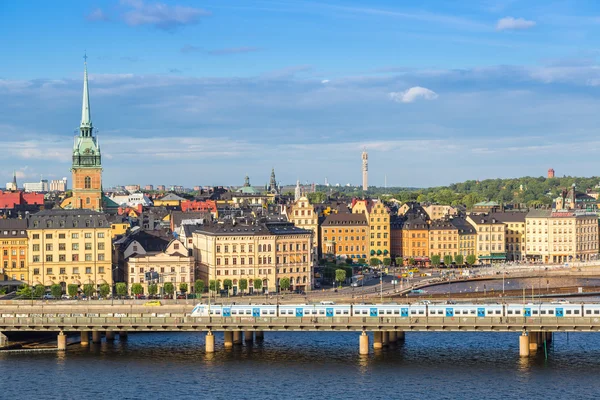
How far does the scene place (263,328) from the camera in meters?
85.9

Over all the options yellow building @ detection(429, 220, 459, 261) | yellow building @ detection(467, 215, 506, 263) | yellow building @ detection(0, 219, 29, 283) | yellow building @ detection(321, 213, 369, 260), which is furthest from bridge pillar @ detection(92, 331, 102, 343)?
yellow building @ detection(467, 215, 506, 263)

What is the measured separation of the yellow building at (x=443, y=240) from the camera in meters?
171

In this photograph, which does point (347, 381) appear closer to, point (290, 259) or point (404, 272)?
point (290, 259)

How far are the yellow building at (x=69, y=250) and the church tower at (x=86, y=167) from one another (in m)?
52.8

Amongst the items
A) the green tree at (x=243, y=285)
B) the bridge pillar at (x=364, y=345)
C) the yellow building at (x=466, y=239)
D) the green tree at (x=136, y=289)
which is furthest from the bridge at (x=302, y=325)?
the yellow building at (x=466, y=239)

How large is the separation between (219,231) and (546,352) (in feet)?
162

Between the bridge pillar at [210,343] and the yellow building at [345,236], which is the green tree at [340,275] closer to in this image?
the yellow building at [345,236]

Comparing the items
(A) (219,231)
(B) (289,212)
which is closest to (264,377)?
(A) (219,231)

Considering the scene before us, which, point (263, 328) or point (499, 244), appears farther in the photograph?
point (499, 244)

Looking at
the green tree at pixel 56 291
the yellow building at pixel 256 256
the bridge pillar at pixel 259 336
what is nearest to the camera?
the bridge pillar at pixel 259 336

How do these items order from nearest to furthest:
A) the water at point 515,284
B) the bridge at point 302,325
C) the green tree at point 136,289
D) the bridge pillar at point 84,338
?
the bridge at point 302,325 → the bridge pillar at point 84,338 → the green tree at point 136,289 → the water at point 515,284

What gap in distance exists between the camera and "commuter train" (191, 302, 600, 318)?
85188mm

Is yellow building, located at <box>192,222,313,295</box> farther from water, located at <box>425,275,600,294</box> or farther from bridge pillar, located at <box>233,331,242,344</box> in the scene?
bridge pillar, located at <box>233,331,242,344</box>

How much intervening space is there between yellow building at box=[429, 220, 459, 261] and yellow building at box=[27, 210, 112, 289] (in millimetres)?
64801
